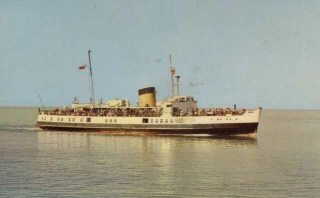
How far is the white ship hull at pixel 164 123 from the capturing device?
8769 cm

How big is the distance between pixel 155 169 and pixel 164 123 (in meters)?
38.1

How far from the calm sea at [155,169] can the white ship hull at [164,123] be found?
2.95 meters

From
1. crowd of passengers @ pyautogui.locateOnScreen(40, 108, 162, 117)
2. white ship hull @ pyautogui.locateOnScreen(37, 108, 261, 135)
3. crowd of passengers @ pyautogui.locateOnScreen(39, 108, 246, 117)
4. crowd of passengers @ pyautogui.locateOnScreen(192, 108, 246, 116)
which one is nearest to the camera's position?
white ship hull @ pyautogui.locateOnScreen(37, 108, 261, 135)

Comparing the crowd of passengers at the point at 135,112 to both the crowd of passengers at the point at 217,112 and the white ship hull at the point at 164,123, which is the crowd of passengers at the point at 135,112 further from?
the white ship hull at the point at 164,123

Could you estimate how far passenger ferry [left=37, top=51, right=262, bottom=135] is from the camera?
289 ft

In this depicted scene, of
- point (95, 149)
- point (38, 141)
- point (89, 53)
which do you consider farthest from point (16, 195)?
point (89, 53)

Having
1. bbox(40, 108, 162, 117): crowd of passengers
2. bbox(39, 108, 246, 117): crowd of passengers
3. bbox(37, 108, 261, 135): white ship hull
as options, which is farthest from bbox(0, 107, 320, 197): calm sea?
bbox(40, 108, 162, 117): crowd of passengers

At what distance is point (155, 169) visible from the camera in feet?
179

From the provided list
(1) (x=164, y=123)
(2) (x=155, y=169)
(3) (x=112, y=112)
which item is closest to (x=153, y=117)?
(1) (x=164, y=123)

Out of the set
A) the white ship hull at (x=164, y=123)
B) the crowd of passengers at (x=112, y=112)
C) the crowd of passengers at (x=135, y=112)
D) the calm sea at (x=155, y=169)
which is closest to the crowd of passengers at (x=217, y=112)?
the crowd of passengers at (x=135, y=112)

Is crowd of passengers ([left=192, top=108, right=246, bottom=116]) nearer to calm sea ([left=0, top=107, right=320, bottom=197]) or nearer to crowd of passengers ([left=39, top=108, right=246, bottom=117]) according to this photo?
crowd of passengers ([left=39, top=108, right=246, bottom=117])

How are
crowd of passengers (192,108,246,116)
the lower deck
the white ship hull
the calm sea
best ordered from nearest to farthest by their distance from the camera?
the calm sea → the white ship hull → crowd of passengers (192,108,246,116) → the lower deck

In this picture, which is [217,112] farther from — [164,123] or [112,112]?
[112,112]

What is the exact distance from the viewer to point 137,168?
54781mm
